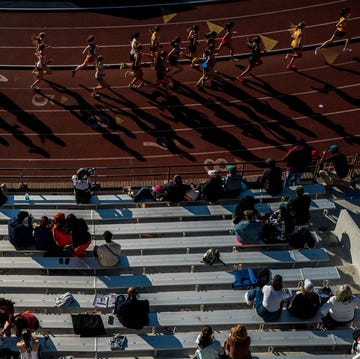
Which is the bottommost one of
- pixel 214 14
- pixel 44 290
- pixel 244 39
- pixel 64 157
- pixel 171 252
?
pixel 44 290

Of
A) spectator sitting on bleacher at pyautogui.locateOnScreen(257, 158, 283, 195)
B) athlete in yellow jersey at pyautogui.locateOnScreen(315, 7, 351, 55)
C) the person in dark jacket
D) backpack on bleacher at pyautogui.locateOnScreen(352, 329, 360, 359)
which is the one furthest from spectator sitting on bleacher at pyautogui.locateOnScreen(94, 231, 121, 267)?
athlete in yellow jersey at pyautogui.locateOnScreen(315, 7, 351, 55)

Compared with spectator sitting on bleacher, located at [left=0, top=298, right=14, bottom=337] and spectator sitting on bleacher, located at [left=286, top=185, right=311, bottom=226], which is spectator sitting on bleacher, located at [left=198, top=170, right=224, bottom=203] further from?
spectator sitting on bleacher, located at [left=0, top=298, right=14, bottom=337]

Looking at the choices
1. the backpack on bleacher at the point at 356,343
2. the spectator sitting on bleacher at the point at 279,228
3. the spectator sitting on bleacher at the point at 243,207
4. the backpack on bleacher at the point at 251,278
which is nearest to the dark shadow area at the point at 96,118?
the spectator sitting on bleacher at the point at 243,207

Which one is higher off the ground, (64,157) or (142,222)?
(64,157)

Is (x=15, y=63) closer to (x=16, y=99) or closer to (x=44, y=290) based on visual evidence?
(x=16, y=99)

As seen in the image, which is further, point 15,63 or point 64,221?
point 15,63

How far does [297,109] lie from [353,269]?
27.9 feet

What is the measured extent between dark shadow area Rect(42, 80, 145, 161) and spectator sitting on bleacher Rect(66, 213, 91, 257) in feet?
21.1

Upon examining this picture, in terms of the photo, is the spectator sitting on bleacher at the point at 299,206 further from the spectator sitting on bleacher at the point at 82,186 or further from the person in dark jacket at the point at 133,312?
the spectator sitting on bleacher at the point at 82,186

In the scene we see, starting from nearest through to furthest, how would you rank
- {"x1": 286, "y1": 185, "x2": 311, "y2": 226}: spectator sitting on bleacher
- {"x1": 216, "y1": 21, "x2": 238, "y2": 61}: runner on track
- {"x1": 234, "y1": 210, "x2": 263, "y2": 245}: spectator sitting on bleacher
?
{"x1": 234, "y1": 210, "x2": 263, "y2": 245}: spectator sitting on bleacher, {"x1": 286, "y1": 185, "x2": 311, "y2": 226}: spectator sitting on bleacher, {"x1": 216, "y1": 21, "x2": 238, "y2": 61}: runner on track

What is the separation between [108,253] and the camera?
13711mm

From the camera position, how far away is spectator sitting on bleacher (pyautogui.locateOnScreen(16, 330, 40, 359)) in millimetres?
11492

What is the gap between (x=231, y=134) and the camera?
20688 mm

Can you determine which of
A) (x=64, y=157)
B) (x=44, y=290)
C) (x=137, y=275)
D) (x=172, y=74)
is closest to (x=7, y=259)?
(x=44, y=290)
